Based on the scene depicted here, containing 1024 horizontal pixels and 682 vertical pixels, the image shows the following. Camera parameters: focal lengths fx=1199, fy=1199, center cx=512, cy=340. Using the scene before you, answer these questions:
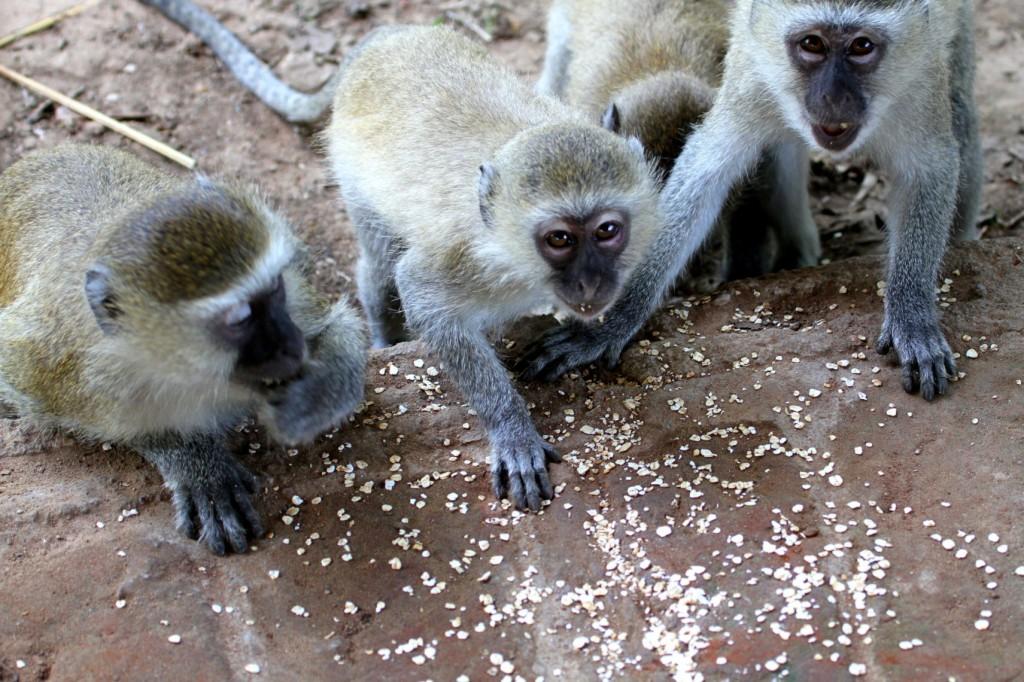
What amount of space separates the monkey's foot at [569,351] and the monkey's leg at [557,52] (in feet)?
7.39

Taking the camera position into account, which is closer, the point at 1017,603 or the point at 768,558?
the point at 1017,603

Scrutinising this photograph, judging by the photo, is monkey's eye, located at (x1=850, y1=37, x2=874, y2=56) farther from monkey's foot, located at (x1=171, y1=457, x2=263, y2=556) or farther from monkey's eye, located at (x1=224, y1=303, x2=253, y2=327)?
monkey's foot, located at (x1=171, y1=457, x2=263, y2=556)

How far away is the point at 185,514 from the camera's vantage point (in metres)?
4.62

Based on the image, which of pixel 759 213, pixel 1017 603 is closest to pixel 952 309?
pixel 759 213

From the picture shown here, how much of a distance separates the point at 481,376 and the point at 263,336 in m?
1.08

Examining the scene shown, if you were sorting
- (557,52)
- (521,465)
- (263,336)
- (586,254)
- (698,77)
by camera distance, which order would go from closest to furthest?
(263,336) → (586,254) → (521,465) → (698,77) → (557,52)

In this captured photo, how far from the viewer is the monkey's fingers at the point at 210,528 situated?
4.50m

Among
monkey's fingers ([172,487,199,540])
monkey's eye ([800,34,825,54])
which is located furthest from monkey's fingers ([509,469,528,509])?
monkey's eye ([800,34,825,54])

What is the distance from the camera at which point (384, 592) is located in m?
4.32

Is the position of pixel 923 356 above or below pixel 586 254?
below

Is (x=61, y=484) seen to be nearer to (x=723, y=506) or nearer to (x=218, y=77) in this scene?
(x=723, y=506)

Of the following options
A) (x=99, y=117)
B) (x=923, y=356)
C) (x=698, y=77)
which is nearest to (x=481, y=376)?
(x=923, y=356)

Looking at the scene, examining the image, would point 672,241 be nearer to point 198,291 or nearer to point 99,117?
point 198,291

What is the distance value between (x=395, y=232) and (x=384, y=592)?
5.94 feet
